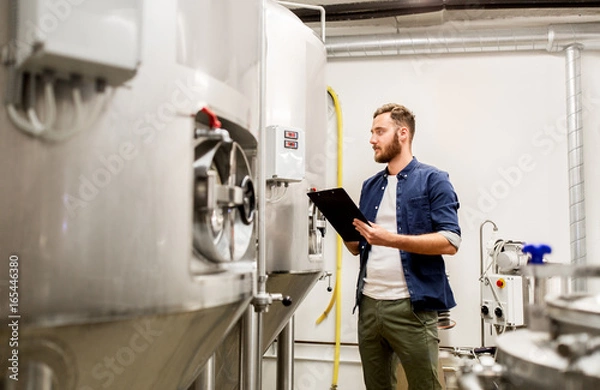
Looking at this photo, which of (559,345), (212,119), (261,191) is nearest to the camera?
(559,345)

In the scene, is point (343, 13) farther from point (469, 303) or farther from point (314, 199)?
point (469, 303)

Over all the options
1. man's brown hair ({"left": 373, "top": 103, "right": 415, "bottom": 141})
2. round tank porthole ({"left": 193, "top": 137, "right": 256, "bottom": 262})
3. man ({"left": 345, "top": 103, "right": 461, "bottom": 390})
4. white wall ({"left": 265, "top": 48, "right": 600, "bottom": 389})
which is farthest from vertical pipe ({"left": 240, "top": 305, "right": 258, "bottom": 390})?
white wall ({"left": 265, "top": 48, "right": 600, "bottom": 389})

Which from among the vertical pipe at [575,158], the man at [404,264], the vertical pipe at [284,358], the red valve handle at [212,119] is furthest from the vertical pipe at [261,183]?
the vertical pipe at [575,158]

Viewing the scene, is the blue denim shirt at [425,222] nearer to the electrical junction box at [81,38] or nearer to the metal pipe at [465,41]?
the metal pipe at [465,41]

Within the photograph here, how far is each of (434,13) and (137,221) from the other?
2.67 metres

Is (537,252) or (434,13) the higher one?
(434,13)

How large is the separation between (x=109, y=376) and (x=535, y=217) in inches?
108

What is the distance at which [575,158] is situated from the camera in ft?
9.77

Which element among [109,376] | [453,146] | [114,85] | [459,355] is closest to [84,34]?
[114,85]

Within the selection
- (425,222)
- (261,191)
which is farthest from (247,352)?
(425,222)

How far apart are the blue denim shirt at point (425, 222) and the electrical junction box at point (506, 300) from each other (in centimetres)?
66

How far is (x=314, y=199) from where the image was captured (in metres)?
1.93

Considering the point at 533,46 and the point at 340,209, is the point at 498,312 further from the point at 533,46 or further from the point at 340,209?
the point at 533,46

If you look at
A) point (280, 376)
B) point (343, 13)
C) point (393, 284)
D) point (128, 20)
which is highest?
point (343, 13)
